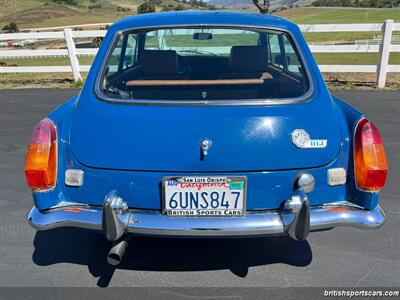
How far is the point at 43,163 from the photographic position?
254 centimetres

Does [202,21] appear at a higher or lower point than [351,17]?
higher

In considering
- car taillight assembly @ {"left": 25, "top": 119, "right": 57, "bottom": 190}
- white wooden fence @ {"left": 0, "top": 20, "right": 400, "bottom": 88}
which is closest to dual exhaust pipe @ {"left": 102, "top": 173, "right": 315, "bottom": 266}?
car taillight assembly @ {"left": 25, "top": 119, "right": 57, "bottom": 190}

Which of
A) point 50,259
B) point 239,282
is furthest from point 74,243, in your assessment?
point 239,282

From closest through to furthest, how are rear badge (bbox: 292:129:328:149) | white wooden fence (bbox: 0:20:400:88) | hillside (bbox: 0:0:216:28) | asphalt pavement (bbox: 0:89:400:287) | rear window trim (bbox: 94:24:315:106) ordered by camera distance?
rear badge (bbox: 292:129:328:149), rear window trim (bbox: 94:24:315:106), asphalt pavement (bbox: 0:89:400:287), white wooden fence (bbox: 0:20:400:88), hillside (bbox: 0:0:216:28)

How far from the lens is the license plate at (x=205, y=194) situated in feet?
7.95

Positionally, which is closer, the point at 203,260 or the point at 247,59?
the point at 203,260

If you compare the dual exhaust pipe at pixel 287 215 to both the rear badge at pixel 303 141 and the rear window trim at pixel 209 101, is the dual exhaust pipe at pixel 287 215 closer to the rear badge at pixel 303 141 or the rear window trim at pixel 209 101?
the rear badge at pixel 303 141

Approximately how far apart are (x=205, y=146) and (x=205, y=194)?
0.92 ft

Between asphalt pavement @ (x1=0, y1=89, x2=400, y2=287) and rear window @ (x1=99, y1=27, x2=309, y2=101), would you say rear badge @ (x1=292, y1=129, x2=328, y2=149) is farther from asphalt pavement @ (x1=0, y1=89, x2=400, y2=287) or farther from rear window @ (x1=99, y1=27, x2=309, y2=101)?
asphalt pavement @ (x1=0, y1=89, x2=400, y2=287)

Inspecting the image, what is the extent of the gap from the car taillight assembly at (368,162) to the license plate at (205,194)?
2.37ft

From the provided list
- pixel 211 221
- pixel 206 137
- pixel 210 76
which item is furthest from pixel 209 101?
pixel 211 221

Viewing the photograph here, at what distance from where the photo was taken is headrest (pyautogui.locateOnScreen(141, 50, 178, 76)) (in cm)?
317

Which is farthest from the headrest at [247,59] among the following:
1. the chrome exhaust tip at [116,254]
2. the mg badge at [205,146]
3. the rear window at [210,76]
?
the chrome exhaust tip at [116,254]

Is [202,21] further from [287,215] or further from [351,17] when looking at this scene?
[351,17]
